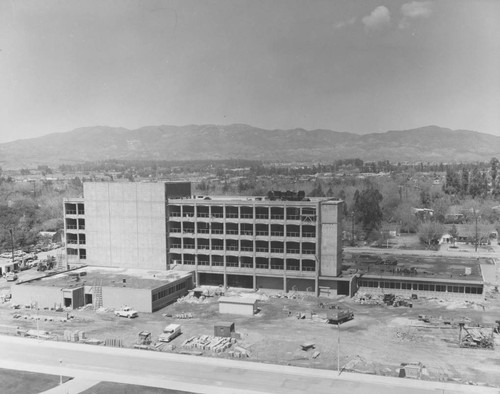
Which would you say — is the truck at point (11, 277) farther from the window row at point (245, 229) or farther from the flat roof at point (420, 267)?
the flat roof at point (420, 267)

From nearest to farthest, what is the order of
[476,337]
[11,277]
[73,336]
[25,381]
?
[25,381] < [476,337] < [73,336] < [11,277]

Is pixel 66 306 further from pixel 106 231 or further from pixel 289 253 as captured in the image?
pixel 289 253

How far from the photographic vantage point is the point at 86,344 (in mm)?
63812

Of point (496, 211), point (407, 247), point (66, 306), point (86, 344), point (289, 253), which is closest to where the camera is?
point (86, 344)

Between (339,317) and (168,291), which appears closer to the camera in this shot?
(339,317)

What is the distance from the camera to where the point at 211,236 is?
311ft

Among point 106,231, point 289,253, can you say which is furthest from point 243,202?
point 106,231

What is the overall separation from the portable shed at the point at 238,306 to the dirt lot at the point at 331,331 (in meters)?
1.40

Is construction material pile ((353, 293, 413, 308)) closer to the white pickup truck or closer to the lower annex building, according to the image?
the lower annex building

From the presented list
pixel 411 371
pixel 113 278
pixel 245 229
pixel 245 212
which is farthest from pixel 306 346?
pixel 113 278

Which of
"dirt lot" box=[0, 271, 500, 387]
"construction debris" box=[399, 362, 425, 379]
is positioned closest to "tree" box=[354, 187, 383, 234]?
"dirt lot" box=[0, 271, 500, 387]

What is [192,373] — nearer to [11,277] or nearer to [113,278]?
[113,278]

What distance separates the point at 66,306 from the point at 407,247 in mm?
94849

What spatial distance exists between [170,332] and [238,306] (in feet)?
49.1
